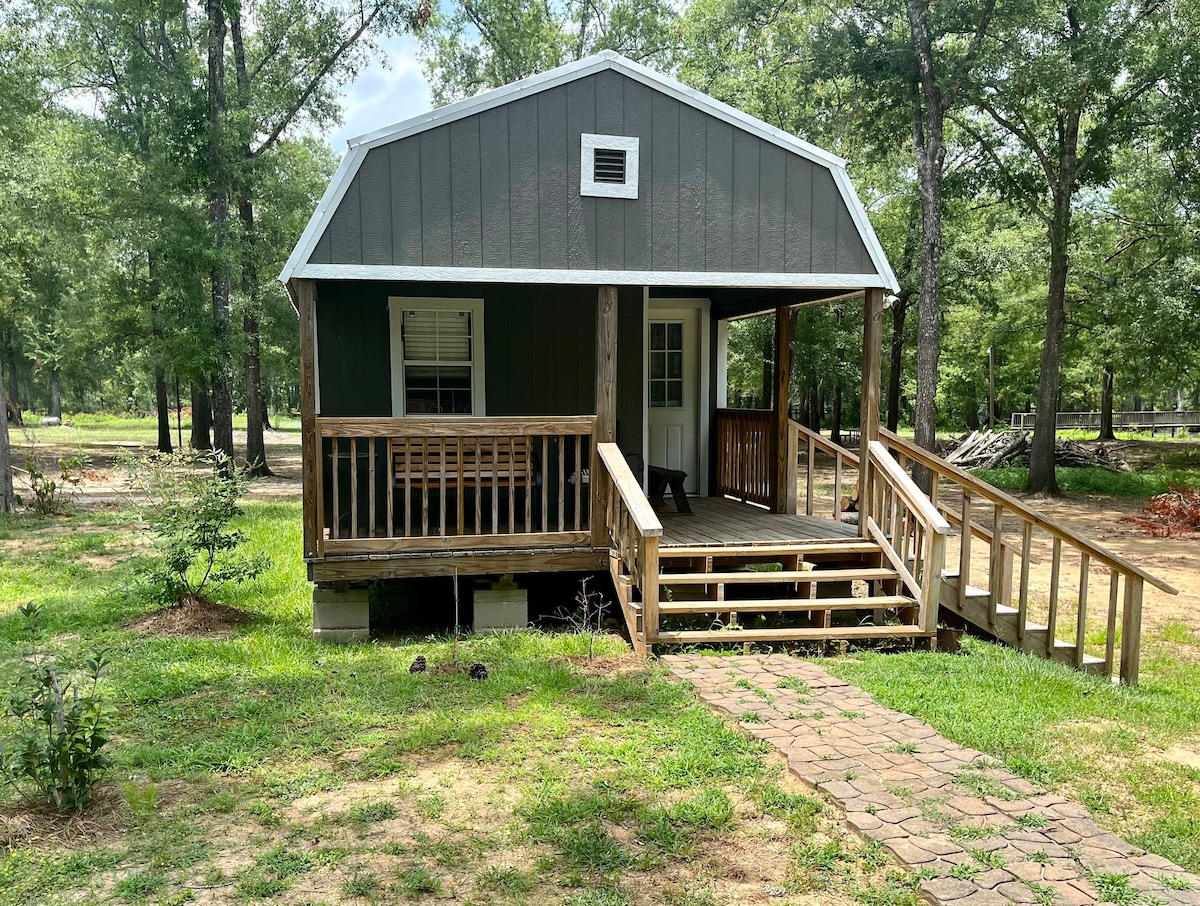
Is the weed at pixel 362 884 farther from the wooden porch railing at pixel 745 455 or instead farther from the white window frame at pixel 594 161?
the wooden porch railing at pixel 745 455

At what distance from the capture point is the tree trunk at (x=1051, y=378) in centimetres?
1736

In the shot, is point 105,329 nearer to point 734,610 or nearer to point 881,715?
point 734,610

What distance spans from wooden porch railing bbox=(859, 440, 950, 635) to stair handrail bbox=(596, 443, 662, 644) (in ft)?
6.55

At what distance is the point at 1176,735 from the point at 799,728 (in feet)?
7.36

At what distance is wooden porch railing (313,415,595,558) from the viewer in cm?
638

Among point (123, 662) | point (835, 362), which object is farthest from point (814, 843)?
point (835, 362)

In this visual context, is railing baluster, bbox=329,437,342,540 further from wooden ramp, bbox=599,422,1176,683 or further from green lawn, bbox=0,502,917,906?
wooden ramp, bbox=599,422,1176,683

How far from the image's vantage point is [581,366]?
880 centimetres

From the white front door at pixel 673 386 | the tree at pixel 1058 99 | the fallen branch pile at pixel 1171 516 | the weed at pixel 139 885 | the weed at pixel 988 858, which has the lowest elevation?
the fallen branch pile at pixel 1171 516

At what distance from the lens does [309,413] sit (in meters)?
6.26

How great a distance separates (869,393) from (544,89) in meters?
3.76

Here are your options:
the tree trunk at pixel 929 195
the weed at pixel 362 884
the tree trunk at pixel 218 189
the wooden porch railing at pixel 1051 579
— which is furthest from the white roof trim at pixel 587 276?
the tree trunk at pixel 218 189

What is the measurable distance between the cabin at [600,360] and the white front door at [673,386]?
6.83 ft

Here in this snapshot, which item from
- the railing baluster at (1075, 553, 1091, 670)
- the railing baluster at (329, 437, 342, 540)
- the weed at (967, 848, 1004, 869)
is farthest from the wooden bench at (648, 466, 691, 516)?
the weed at (967, 848, 1004, 869)
